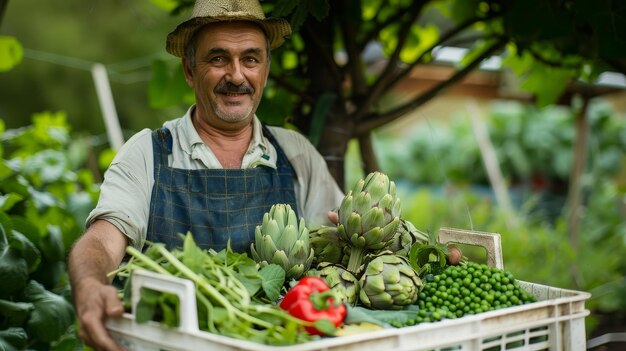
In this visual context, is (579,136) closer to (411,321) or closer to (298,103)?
(298,103)

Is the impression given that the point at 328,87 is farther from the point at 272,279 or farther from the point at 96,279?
the point at 96,279

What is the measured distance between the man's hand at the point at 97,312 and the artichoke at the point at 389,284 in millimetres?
700

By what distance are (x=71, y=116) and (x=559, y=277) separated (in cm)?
1419

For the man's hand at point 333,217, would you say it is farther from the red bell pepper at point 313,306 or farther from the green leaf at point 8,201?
the green leaf at point 8,201

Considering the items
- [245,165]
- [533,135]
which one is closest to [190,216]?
[245,165]

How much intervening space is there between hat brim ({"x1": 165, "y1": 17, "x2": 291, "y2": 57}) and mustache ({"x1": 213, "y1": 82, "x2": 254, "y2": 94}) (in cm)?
22

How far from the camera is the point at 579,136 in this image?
6.68 metres

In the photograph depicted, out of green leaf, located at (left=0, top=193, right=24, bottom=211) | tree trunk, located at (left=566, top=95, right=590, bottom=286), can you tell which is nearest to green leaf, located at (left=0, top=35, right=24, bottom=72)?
green leaf, located at (left=0, top=193, right=24, bottom=211)

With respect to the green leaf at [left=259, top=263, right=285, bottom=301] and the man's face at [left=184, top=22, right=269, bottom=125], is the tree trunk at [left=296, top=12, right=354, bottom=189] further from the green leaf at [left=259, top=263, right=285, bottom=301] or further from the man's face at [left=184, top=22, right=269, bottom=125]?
the green leaf at [left=259, top=263, right=285, bottom=301]

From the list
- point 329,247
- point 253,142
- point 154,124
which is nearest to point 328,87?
point 253,142

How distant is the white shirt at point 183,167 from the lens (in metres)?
2.58

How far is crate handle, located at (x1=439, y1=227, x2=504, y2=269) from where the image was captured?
259 cm

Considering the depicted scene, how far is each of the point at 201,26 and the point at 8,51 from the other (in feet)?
5.57

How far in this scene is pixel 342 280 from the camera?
7.69ft
